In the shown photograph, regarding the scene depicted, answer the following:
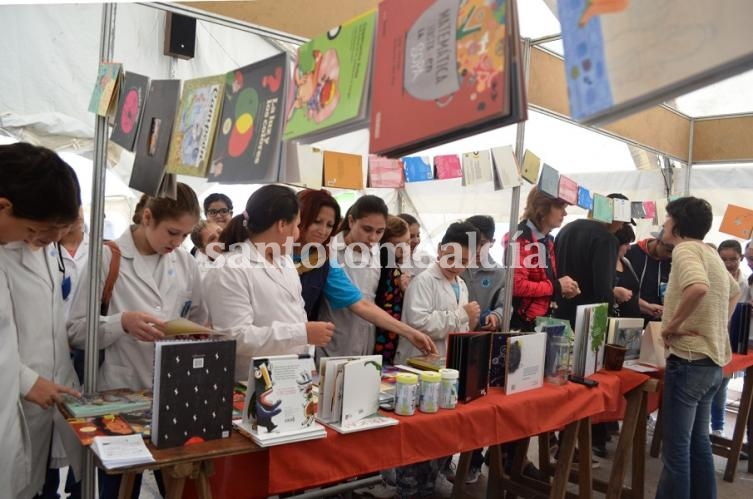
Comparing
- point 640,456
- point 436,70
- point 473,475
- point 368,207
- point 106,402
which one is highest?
point 436,70

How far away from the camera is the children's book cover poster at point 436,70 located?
84cm

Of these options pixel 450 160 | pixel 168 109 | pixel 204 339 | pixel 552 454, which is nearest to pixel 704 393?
pixel 552 454

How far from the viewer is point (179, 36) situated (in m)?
3.21

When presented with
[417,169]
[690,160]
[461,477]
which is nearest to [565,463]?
[461,477]

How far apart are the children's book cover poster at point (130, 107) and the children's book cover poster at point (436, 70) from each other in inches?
33.8

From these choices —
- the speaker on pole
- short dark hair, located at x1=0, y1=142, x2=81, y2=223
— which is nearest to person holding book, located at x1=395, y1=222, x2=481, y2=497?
short dark hair, located at x1=0, y1=142, x2=81, y2=223

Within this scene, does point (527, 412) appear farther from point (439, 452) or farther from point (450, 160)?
point (450, 160)

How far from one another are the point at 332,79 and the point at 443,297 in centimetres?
151

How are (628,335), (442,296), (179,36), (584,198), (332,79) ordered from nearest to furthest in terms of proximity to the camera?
(332,79)
(442,296)
(628,335)
(584,198)
(179,36)

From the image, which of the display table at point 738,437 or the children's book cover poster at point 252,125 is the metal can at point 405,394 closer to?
the children's book cover poster at point 252,125

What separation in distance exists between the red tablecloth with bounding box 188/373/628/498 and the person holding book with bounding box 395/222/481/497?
43 centimetres

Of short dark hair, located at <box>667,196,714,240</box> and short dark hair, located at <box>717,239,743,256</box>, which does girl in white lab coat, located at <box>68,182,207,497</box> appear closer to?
short dark hair, located at <box>667,196,714,240</box>

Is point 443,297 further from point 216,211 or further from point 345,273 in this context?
point 216,211

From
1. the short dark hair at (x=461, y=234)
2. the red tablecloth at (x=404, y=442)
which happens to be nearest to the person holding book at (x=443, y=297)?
the short dark hair at (x=461, y=234)
